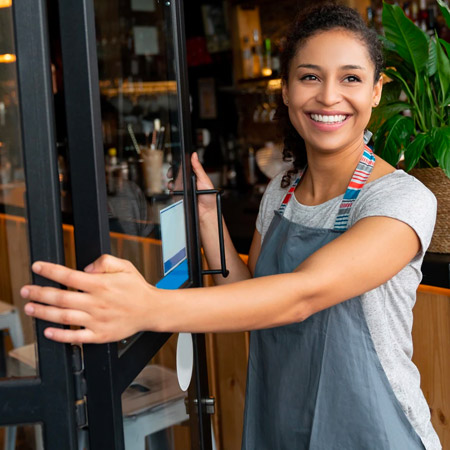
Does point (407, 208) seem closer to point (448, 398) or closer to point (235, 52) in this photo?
point (448, 398)

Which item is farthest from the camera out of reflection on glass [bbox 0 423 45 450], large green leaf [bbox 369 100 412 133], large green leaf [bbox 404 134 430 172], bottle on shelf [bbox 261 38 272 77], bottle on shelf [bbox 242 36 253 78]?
bottle on shelf [bbox 242 36 253 78]

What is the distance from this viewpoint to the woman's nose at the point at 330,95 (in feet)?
4.24

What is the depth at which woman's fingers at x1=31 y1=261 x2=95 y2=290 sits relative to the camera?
2.81 ft

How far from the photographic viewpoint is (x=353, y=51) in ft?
4.26

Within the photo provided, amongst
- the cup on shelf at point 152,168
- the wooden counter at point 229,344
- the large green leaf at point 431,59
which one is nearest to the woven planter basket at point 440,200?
the wooden counter at point 229,344

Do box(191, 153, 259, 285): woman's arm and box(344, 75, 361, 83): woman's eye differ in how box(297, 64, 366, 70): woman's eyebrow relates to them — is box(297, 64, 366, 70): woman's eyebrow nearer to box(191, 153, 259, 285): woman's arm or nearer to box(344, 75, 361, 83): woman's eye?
box(344, 75, 361, 83): woman's eye

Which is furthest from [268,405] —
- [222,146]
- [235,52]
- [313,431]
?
[222,146]

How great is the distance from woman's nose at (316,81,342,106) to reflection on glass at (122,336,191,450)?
21.6 inches

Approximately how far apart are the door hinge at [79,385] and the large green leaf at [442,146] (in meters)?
1.08

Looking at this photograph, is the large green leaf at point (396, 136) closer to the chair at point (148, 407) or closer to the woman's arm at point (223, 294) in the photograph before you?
the woman's arm at point (223, 294)

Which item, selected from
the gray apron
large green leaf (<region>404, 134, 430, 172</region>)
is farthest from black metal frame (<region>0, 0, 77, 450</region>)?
large green leaf (<region>404, 134, 430, 172</region>)

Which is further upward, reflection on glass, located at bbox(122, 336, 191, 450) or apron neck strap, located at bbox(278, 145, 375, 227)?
apron neck strap, located at bbox(278, 145, 375, 227)

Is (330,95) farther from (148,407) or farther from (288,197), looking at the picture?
(148,407)

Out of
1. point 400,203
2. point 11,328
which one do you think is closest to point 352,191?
point 400,203
